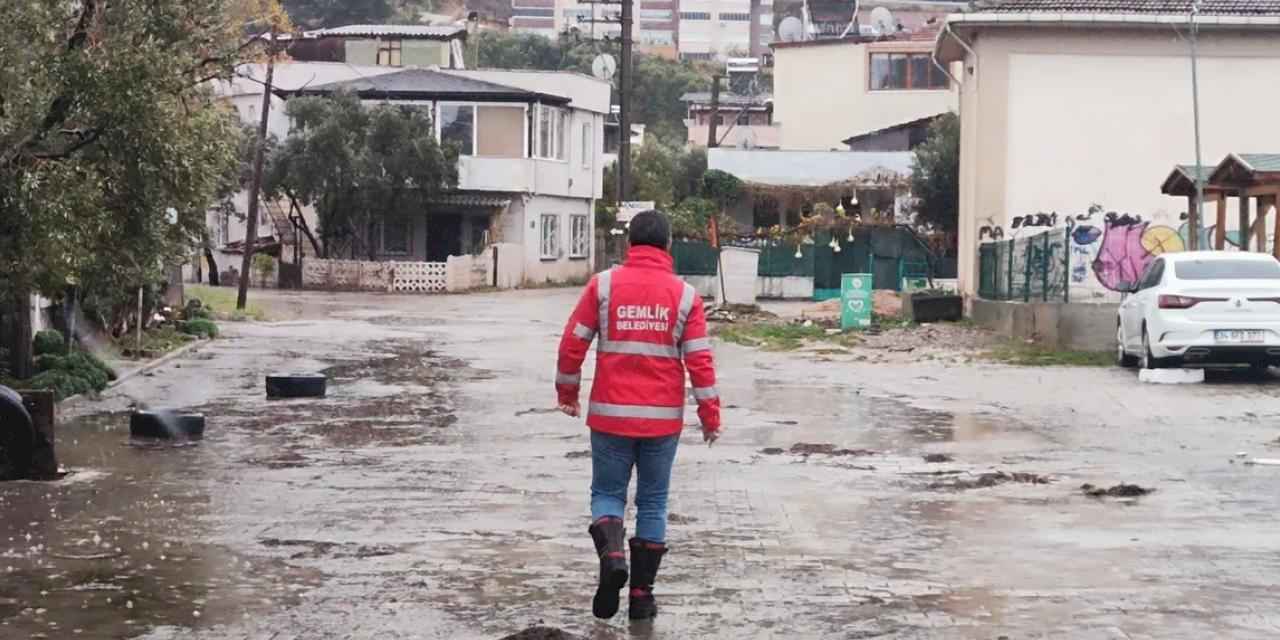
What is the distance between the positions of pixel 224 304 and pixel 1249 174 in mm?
24333

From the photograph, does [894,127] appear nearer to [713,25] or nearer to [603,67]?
[603,67]

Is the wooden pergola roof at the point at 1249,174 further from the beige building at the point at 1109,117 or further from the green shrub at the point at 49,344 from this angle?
the green shrub at the point at 49,344

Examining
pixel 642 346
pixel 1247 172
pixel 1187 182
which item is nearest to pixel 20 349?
pixel 642 346

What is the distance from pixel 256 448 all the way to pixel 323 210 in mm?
Answer: 41107

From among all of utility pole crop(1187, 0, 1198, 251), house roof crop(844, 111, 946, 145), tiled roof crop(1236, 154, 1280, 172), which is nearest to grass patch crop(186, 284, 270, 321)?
utility pole crop(1187, 0, 1198, 251)

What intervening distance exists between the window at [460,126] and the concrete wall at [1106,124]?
26105 millimetres

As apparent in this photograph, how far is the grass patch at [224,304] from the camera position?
36.5 m

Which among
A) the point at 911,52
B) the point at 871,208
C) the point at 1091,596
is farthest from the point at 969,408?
the point at 911,52

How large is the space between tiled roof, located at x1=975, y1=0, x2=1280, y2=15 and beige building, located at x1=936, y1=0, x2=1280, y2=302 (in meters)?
0.04

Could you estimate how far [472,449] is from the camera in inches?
582

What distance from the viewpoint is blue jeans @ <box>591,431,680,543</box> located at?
25.8ft

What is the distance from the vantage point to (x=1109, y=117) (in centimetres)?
3450

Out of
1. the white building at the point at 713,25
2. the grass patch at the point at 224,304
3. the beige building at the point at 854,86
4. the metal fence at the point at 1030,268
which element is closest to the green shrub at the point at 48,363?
the metal fence at the point at 1030,268

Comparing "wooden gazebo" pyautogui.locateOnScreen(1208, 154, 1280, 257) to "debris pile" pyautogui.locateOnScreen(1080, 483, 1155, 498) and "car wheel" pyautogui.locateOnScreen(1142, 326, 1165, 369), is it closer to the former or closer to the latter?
"car wheel" pyautogui.locateOnScreen(1142, 326, 1165, 369)
